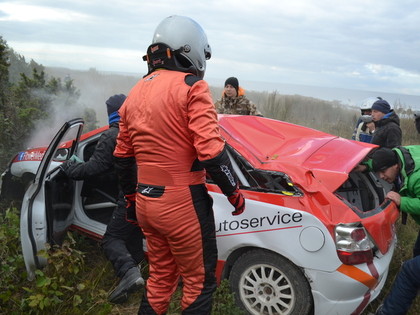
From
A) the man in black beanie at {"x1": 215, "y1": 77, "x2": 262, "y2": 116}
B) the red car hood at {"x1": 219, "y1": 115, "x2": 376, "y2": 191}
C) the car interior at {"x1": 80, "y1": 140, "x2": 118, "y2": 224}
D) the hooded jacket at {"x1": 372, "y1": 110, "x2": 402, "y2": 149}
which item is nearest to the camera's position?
the red car hood at {"x1": 219, "y1": 115, "x2": 376, "y2": 191}

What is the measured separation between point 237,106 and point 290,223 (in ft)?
13.9

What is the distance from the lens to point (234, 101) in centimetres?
689

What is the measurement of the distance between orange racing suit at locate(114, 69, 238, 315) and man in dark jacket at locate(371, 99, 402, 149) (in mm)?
3704

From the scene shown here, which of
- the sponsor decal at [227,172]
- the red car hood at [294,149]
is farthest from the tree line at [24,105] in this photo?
the sponsor decal at [227,172]

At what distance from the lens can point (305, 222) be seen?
9.23 feet

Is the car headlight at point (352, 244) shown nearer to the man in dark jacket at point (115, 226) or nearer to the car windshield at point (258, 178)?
the car windshield at point (258, 178)

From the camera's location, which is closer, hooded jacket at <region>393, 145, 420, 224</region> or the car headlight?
the car headlight

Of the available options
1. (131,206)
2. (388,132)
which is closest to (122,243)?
(131,206)

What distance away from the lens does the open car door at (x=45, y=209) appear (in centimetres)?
327

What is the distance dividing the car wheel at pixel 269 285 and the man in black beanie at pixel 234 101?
13.4 ft

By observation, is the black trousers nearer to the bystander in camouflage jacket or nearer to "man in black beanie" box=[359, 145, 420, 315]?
"man in black beanie" box=[359, 145, 420, 315]

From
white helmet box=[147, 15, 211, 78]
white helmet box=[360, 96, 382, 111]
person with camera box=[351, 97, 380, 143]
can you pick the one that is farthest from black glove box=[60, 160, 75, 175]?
white helmet box=[360, 96, 382, 111]

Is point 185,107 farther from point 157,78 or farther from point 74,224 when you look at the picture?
point 74,224

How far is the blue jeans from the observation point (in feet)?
9.60
